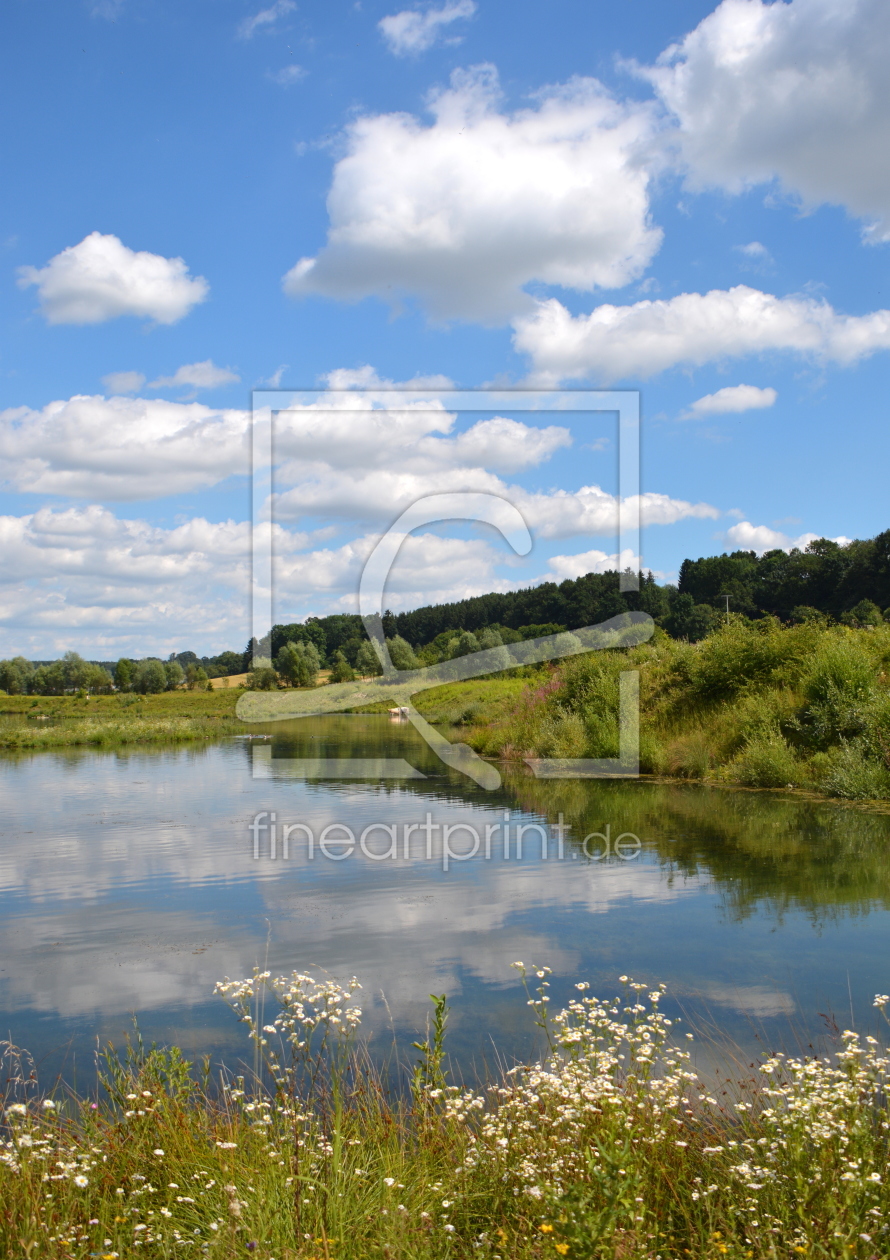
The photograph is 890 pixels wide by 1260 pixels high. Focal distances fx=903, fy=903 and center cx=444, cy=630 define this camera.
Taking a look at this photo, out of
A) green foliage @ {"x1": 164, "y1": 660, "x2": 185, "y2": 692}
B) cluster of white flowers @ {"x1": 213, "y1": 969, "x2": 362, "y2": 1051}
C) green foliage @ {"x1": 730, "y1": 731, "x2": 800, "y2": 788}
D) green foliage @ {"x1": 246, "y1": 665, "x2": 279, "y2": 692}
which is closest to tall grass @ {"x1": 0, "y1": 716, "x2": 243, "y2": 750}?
green foliage @ {"x1": 246, "y1": 665, "x2": 279, "y2": 692}

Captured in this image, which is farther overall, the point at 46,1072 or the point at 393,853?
the point at 393,853

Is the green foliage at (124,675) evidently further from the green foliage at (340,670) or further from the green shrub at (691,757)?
the green shrub at (691,757)

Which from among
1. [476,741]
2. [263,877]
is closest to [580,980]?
[263,877]

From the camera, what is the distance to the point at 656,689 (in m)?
23.9

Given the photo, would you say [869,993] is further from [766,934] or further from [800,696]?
[800,696]

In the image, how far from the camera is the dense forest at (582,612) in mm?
41562

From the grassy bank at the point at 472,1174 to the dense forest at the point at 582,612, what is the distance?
1952 cm

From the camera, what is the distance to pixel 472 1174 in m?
3.44

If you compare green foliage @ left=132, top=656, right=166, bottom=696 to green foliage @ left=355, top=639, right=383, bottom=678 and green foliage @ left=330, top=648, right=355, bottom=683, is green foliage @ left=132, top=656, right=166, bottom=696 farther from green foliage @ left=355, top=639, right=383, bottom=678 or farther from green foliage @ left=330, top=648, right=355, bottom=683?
green foliage @ left=355, top=639, right=383, bottom=678

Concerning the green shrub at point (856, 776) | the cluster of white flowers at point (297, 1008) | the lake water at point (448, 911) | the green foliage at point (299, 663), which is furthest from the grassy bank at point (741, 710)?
the green foliage at point (299, 663)

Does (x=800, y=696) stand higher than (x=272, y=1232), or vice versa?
(x=800, y=696)

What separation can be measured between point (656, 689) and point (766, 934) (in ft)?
52.9

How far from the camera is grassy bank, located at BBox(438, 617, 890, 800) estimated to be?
17.1m

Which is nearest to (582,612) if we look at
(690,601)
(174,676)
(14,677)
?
(690,601)
